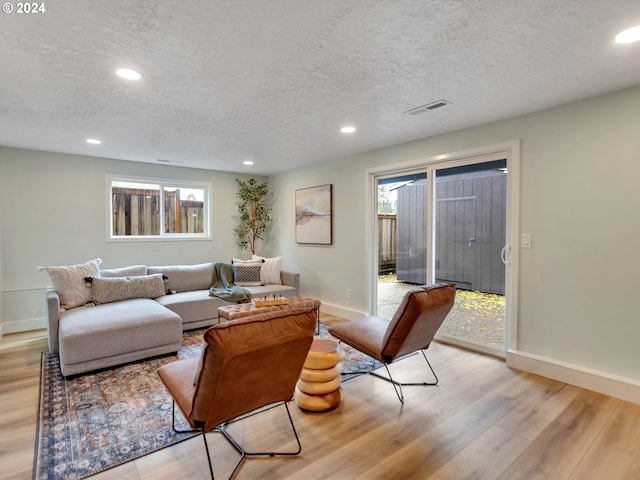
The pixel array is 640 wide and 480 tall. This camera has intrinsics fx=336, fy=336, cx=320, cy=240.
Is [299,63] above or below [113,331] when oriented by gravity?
above

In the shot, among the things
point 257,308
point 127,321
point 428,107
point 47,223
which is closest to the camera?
point 428,107

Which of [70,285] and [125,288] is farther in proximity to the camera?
[125,288]

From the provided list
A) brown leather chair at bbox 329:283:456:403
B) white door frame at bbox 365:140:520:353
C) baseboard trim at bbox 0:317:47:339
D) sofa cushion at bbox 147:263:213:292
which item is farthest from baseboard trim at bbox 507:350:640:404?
baseboard trim at bbox 0:317:47:339

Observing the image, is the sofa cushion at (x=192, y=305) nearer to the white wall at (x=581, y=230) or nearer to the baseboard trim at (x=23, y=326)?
the baseboard trim at (x=23, y=326)

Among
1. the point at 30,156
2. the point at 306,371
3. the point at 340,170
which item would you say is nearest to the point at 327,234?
the point at 340,170

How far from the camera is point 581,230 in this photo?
274 centimetres

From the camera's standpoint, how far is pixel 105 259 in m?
4.84

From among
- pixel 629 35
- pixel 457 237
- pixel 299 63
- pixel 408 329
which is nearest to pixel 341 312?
pixel 457 237

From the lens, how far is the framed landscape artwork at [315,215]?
507cm

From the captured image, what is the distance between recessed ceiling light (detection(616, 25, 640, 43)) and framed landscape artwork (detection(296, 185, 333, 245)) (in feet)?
11.6

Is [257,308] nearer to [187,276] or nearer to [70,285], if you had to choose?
[187,276]

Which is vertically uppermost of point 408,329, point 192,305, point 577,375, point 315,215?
point 315,215

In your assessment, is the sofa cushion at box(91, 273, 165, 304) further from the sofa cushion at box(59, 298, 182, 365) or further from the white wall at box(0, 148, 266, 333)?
the white wall at box(0, 148, 266, 333)

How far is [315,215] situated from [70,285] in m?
3.23
